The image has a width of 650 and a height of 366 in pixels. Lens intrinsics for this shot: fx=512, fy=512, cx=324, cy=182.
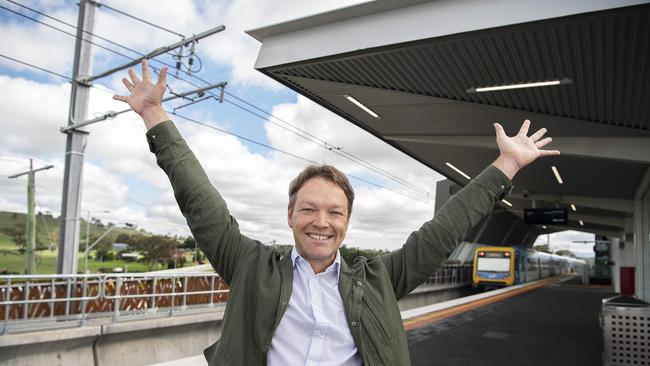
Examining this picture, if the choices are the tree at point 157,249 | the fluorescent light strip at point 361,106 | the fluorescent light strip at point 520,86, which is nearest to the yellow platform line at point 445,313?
the fluorescent light strip at point 520,86

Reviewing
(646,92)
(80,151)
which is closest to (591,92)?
(646,92)

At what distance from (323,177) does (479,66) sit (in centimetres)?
728

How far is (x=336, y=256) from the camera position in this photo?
6.00ft

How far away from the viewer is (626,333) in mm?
6246

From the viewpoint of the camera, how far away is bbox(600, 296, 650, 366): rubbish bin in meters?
6.13

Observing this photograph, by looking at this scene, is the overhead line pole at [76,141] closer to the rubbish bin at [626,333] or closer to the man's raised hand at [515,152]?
the rubbish bin at [626,333]

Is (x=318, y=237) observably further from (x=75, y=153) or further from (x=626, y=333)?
(x=75, y=153)

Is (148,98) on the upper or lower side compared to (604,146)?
lower

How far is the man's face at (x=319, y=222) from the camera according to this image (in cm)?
175

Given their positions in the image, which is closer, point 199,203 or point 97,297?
point 199,203

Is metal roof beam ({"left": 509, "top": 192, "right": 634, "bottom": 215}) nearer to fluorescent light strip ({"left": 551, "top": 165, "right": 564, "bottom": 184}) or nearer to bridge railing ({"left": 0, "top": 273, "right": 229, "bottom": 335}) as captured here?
fluorescent light strip ({"left": 551, "top": 165, "right": 564, "bottom": 184})

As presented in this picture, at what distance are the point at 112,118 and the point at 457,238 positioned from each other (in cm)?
1398

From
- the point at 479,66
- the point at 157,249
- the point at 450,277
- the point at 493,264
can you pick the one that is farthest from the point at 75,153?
the point at 157,249

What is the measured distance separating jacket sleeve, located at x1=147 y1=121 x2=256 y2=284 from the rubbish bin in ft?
19.7
